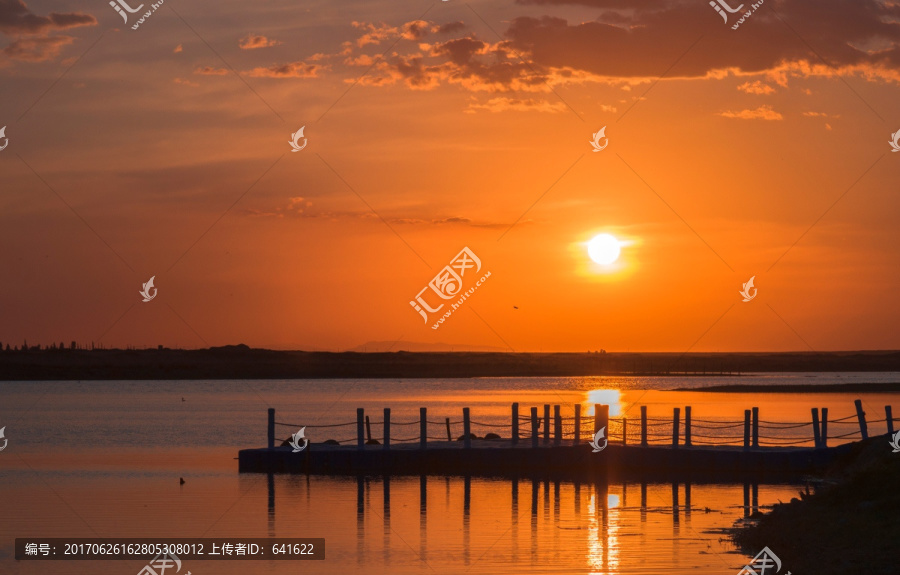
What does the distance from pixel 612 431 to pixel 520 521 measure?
99.1 ft

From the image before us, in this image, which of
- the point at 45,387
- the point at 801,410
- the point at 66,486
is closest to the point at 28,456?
the point at 66,486

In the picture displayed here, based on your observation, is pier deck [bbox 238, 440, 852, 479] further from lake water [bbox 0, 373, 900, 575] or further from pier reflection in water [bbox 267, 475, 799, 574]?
pier reflection in water [bbox 267, 475, 799, 574]

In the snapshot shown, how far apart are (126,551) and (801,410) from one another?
62.7m

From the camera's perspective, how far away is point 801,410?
253 feet

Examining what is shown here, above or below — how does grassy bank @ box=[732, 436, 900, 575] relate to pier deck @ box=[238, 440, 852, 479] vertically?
below

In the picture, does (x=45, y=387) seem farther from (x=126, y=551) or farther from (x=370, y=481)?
(x=126, y=551)
